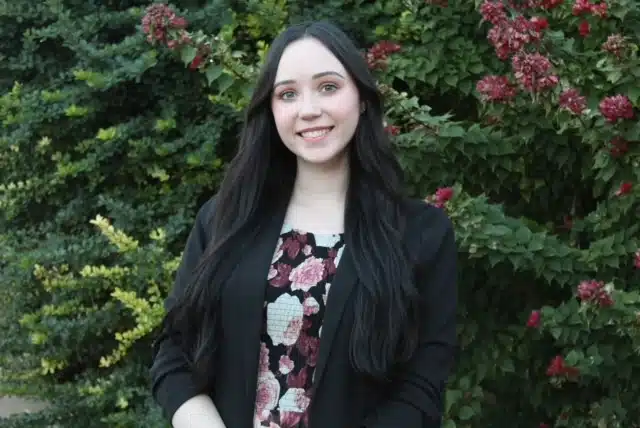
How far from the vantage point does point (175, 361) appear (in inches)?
82.6

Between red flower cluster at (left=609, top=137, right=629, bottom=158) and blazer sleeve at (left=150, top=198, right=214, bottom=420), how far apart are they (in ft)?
4.35

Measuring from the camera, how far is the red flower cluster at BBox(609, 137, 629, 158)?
110 inches

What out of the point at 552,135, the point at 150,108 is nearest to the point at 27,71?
the point at 150,108

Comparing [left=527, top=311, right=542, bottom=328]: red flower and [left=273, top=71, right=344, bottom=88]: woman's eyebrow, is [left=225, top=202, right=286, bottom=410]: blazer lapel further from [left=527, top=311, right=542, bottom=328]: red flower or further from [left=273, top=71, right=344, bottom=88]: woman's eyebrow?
[left=527, top=311, right=542, bottom=328]: red flower

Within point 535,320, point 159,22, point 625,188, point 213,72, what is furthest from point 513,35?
point 159,22

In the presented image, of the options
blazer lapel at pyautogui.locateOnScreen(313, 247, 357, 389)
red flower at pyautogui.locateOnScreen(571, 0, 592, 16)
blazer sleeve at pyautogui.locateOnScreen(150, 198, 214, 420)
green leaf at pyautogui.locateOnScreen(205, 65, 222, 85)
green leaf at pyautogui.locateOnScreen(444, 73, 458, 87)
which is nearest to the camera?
blazer lapel at pyautogui.locateOnScreen(313, 247, 357, 389)

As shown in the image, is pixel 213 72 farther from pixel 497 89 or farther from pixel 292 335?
pixel 292 335

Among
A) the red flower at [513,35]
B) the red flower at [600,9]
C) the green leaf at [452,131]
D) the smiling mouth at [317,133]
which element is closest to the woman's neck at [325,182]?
the smiling mouth at [317,133]

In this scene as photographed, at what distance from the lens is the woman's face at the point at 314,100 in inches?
77.1

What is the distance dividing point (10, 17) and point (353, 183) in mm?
2653

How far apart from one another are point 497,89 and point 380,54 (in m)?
0.57

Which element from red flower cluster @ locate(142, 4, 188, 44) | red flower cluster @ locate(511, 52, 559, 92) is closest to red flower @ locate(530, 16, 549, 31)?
red flower cluster @ locate(511, 52, 559, 92)

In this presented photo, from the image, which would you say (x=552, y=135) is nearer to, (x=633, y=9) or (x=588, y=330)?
(x=633, y=9)

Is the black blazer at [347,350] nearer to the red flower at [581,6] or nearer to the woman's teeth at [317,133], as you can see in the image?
the woman's teeth at [317,133]
